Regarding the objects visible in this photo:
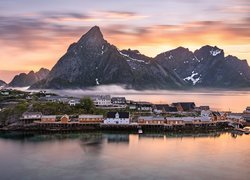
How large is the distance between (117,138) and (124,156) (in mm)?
7227

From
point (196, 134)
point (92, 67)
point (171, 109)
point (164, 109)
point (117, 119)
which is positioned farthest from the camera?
point (92, 67)

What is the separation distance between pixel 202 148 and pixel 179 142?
300cm

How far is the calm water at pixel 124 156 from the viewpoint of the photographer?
2345 cm

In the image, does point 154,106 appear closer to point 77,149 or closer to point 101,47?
point 77,149

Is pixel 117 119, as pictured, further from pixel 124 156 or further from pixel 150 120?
pixel 124 156

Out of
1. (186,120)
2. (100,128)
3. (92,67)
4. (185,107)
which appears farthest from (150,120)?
(92,67)

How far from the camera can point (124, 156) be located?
27969mm

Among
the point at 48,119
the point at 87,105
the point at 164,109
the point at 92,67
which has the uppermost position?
the point at 92,67

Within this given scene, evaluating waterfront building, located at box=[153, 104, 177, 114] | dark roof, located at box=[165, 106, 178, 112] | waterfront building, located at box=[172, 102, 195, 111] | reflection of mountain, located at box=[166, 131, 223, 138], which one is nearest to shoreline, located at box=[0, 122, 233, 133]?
reflection of mountain, located at box=[166, 131, 223, 138]

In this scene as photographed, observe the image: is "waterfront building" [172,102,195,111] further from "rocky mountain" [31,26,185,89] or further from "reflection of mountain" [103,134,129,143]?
"rocky mountain" [31,26,185,89]

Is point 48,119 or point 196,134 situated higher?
point 48,119

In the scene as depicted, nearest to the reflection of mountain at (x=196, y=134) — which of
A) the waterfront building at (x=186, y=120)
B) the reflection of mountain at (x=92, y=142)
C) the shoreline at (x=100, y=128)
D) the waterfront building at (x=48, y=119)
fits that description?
the shoreline at (x=100, y=128)

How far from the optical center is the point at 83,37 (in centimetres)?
16762

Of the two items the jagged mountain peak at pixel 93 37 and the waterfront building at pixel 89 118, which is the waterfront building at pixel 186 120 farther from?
the jagged mountain peak at pixel 93 37
